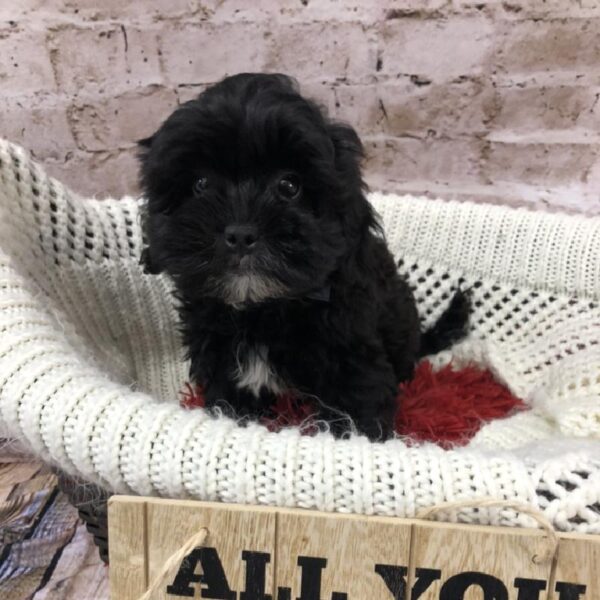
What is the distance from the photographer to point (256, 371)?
4.46 ft

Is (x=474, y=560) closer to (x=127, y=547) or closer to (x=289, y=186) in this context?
(x=127, y=547)

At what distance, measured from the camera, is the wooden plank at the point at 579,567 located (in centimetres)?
80

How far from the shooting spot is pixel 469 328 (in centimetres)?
192

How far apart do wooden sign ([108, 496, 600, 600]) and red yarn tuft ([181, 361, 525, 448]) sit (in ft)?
1.83

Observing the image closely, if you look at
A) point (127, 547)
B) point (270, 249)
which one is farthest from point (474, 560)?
point (270, 249)

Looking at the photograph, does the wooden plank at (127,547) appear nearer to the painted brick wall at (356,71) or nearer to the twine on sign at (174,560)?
the twine on sign at (174,560)

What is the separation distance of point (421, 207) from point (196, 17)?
2.84 feet

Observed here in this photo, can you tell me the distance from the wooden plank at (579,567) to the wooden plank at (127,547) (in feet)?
1.73

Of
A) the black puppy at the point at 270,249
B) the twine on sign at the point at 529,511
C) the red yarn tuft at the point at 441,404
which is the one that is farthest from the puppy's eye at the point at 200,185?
the twine on sign at the point at 529,511

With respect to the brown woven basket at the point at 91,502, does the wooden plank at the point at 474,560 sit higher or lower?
higher

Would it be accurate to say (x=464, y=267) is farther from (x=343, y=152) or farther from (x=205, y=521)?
(x=205, y=521)

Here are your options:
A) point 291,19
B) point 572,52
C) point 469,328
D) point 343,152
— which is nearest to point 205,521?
point 343,152

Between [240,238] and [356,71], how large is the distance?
1.07 m

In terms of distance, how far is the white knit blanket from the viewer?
86 cm
